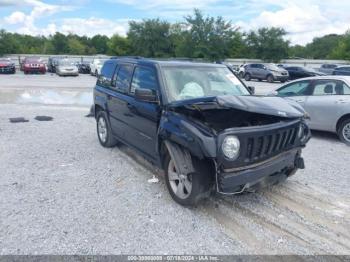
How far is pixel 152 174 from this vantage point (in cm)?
529

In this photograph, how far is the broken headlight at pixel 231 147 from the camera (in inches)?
136

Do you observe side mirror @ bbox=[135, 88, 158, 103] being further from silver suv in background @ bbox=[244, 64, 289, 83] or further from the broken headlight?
silver suv in background @ bbox=[244, 64, 289, 83]

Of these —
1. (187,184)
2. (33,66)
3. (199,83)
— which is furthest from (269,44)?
(187,184)

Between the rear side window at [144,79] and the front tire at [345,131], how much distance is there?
4.96 metres

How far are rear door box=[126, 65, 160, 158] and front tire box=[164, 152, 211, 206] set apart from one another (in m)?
0.49

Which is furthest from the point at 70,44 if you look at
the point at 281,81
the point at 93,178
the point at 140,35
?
the point at 93,178

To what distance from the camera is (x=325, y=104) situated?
24.8 ft

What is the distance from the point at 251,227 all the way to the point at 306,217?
770mm

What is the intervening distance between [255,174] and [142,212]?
1.47 meters

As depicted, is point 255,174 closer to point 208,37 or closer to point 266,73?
point 266,73

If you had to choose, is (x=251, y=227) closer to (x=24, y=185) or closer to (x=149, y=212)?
(x=149, y=212)

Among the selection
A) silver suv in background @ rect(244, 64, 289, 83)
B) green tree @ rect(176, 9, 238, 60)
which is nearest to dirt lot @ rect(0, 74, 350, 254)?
silver suv in background @ rect(244, 64, 289, 83)

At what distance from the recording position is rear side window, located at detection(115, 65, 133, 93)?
5.43 metres

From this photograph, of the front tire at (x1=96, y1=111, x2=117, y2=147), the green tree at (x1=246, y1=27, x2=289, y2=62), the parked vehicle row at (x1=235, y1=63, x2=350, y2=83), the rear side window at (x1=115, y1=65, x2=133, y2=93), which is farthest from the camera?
the green tree at (x1=246, y1=27, x2=289, y2=62)
